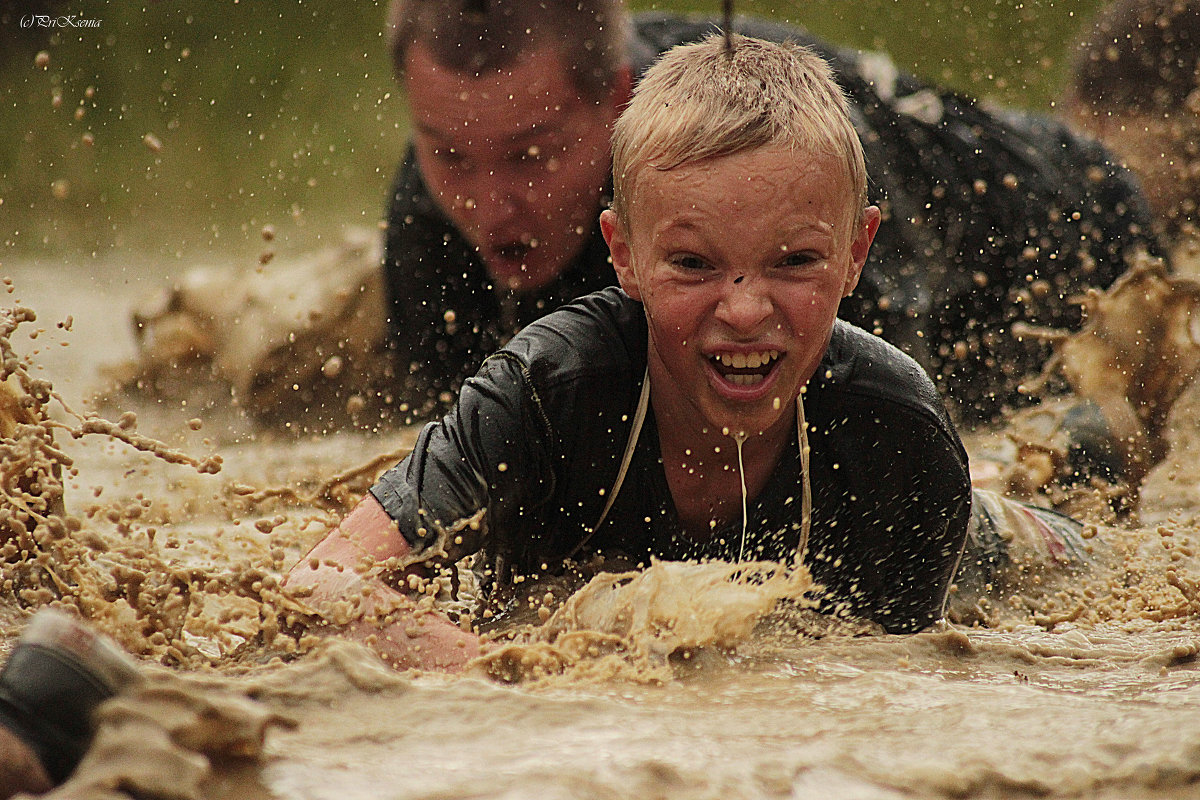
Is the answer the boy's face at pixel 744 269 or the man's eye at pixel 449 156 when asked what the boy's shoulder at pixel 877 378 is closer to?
the boy's face at pixel 744 269

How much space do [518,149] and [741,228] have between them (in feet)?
4.75

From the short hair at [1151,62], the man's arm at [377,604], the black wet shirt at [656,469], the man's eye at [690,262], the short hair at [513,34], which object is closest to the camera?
the man's arm at [377,604]

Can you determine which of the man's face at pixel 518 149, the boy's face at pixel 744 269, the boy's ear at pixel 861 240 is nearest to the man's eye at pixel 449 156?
the man's face at pixel 518 149

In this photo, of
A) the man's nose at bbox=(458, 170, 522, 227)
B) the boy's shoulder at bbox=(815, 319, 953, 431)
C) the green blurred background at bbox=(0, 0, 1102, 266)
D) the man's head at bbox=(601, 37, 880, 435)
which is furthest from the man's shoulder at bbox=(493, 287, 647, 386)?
the green blurred background at bbox=(0, 0, 1102, 266)

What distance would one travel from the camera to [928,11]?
7578 mm

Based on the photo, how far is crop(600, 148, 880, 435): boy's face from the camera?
1929 millimetres

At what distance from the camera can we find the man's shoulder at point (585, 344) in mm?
2137

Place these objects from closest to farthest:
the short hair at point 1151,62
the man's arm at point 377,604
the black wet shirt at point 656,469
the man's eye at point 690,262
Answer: the man's arm at point 377,604 < the man's eye at point 690,262 < the black wet shirt at point 656,469 < the short hair at point 1151,62

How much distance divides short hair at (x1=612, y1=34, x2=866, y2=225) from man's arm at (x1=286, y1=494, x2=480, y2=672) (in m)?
0.67

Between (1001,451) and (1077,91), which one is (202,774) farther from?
(1077,91)

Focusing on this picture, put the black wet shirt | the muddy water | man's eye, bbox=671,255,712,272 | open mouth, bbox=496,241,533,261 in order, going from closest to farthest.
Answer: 1. the muddy water
2. man's eye, bbox=671,255,712,272
3. the black wet shirt
4. open mouth, bbox=496,241,533,261

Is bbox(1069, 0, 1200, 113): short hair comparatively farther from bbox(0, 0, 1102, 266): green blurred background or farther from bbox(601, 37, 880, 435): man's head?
bbox(601, 37, 880, 435): man's head

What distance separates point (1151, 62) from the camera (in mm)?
4824

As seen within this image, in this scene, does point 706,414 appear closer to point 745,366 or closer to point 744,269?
point 745,366
